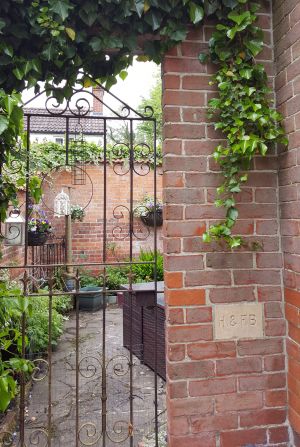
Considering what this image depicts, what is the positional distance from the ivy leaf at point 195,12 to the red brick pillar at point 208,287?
10 cm

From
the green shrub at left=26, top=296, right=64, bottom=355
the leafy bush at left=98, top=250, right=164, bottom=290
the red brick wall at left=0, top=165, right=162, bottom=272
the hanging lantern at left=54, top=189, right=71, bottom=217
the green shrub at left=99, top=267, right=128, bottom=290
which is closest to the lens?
the green shrub at left=26, top=296, right=64, bottom=355

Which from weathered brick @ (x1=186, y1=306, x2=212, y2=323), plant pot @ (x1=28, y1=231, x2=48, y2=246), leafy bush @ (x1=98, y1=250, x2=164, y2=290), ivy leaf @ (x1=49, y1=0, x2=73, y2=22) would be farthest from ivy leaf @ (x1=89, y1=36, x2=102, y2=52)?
leafy bush @ (x1=98, y1=250, x2=164, y2=290)

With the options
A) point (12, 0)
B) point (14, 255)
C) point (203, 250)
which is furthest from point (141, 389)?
point (12, 0)

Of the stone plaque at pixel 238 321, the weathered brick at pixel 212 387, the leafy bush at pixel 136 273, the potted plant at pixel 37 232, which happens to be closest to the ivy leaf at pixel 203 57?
the stone plaque at pixel 238 321

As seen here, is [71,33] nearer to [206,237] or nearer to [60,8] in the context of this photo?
[60,8]

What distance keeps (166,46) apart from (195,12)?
19 centimetres

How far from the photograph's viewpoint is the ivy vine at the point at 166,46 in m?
1.57

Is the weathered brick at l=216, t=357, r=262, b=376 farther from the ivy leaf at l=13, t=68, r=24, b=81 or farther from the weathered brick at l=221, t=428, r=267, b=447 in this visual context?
the ivy leaf at l=13, t=68, r=24, b=81

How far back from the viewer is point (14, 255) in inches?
197

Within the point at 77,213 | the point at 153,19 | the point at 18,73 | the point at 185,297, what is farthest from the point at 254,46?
the point at 77,213

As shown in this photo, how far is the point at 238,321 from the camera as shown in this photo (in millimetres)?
1652

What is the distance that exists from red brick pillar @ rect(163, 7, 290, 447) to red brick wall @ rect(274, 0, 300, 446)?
0.05 meters

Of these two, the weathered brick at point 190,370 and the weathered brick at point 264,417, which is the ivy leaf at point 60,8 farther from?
the weathered brick at point 264,417

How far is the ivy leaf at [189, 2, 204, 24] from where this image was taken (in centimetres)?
160
